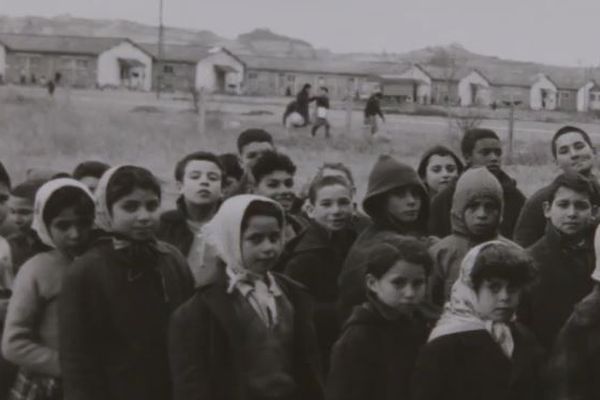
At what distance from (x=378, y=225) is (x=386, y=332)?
3.07 ft

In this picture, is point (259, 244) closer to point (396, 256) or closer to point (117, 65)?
point (396, 256)

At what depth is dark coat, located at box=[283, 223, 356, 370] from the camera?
394 centimetres

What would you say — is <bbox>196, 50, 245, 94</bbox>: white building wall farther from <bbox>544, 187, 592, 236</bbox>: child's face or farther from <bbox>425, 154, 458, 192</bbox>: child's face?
<bbox>544, 187, 592, 236</bbox>: child's face

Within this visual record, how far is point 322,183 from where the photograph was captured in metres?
4.27

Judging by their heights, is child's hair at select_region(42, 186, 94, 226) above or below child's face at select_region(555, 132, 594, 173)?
below

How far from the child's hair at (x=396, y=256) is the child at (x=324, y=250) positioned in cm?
77

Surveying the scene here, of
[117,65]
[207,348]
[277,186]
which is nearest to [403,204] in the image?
[277,186]

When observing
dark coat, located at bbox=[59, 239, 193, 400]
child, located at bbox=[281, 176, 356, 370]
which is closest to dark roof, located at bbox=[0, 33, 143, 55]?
child, located at bbox=[281, 176, 356, 370]

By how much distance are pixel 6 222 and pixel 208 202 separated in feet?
3.04

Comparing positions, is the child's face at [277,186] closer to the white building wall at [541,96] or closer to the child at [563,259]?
the child at [563,259]

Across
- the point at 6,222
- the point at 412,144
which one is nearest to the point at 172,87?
the point at 412,144

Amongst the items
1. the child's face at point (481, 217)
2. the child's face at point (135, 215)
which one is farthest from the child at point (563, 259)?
the child's face at point (135, 215)

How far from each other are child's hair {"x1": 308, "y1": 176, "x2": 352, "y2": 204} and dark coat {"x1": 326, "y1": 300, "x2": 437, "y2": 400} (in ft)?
3.78

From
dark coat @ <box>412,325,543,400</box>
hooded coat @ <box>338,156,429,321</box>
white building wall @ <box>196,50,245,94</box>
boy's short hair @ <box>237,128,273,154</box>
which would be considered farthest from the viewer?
white building wall @ <box>196,50,245,94</box>
